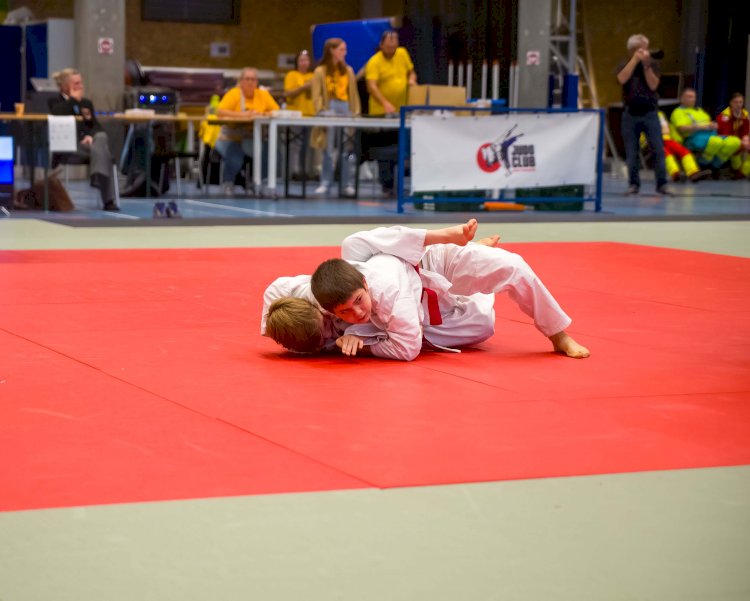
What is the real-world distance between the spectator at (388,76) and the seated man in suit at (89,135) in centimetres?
348

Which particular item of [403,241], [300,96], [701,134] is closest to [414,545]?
[403,241]

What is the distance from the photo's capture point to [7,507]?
110 inches

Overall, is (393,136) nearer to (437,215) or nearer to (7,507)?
(437,215)

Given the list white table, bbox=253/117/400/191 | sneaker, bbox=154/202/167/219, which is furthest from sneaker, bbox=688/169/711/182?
sneaker, bbox=154/202/167/219

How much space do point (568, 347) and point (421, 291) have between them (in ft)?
2.08

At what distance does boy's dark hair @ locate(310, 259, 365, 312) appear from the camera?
14.0ft

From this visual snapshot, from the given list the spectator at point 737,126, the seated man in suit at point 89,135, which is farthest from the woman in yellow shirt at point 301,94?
the spectator at point 737,126

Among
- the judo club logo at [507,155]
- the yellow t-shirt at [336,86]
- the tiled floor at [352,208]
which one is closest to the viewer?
the tiled floor at [352,208]

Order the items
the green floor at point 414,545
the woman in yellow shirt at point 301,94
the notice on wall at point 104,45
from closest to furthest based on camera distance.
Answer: the green floor at point 414,545
the woman in yellow shirt at point 301,94
the notice on wall at point 104,45

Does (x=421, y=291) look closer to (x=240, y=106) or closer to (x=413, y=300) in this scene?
(x=413, y=300)

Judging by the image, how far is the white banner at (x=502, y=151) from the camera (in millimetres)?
12625

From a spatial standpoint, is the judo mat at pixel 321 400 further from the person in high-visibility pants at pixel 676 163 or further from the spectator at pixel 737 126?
the spectator at pixel 737 126

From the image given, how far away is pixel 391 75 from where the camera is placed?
14.8 m

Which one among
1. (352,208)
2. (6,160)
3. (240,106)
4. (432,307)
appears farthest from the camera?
(240,106)
